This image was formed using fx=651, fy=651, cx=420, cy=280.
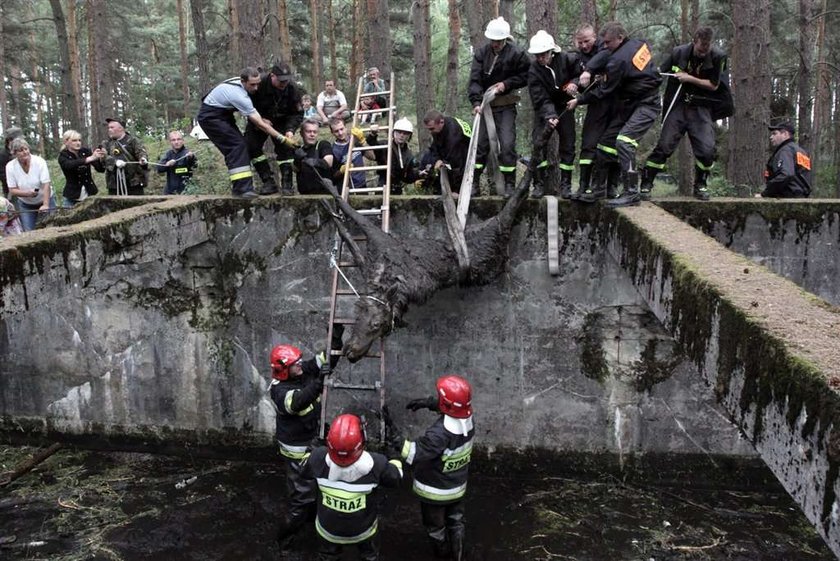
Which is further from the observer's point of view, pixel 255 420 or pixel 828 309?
pixel 255 420

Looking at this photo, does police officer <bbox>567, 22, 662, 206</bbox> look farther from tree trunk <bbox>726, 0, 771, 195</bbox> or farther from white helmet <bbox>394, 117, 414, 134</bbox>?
tree trunk <bbox>726, 0, 771, 195</bbox>

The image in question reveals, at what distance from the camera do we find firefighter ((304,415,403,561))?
5176mm

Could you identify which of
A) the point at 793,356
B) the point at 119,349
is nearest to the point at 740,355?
the point at 793,356

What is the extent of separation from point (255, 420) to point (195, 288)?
6.06ft

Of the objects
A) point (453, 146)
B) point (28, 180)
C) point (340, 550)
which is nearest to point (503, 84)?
point (453, 146)

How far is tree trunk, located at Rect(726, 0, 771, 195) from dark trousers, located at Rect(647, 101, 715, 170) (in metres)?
3.97

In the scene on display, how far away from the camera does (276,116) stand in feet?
27.8

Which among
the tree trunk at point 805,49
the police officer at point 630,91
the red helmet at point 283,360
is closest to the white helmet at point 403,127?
the police officer at point 630,91

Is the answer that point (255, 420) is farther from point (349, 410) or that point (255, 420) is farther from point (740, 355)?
point (740, 355)

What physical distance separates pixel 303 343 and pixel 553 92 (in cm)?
422

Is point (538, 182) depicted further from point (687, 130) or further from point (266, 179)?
point (266, 179)

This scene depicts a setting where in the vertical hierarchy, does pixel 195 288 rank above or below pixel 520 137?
below

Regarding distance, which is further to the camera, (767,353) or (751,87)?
(751,87)

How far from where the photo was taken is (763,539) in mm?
6516
